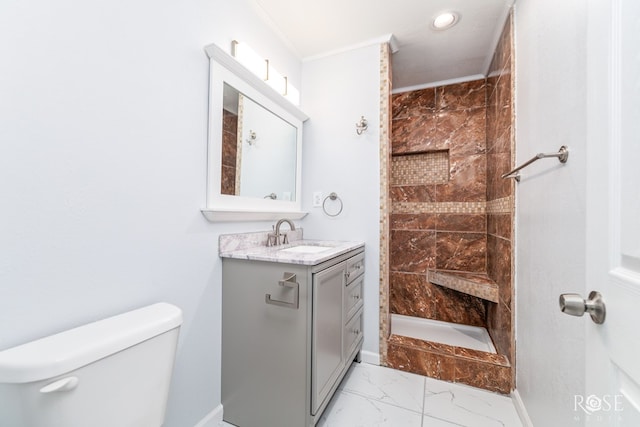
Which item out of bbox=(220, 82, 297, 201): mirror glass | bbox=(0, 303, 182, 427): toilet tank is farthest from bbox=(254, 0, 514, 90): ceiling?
bbox=(0, 303, 182, 427): toilet tank

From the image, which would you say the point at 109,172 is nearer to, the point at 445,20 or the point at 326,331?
the point at 326,331

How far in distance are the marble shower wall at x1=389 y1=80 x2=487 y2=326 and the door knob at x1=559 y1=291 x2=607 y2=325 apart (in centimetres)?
206


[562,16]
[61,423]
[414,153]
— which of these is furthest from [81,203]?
[414,153]

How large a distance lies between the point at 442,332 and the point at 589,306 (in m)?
2.08

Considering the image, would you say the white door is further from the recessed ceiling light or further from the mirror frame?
the recessed ceiling light

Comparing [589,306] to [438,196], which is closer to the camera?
[589,306]

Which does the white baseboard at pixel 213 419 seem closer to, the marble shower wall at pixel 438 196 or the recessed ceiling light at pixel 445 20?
the marble shower wall at pixel 438 196

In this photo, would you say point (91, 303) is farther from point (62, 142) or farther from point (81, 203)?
point (62, 142)

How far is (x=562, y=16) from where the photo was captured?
963 mm

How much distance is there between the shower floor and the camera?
2.09 metres

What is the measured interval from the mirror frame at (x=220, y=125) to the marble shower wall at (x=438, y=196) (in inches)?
55.2

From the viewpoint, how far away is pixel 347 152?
1.98 m

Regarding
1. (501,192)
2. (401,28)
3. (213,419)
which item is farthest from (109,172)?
(501,192)

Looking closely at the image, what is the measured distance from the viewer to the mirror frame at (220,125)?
4.15 feet
